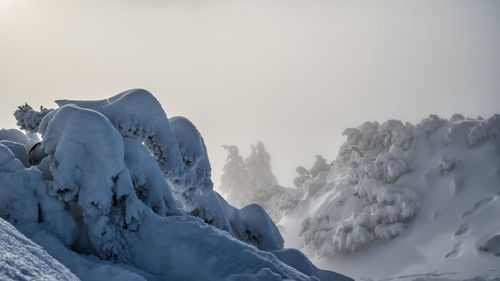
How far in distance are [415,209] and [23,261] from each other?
21764 mm

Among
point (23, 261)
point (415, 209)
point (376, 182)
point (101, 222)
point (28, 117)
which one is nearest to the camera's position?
point (23, 261)

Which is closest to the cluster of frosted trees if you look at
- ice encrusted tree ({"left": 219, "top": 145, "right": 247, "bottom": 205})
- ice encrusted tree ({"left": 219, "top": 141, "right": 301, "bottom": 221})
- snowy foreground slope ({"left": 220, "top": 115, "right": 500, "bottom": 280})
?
snowy foreground slope ({"left": 220, "top": 115, "right": 500, "bottom": 280})

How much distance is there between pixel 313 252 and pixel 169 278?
64.8ft

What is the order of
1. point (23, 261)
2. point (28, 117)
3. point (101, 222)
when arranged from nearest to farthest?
1. point (23, 261)
2. point (101, 222)
3. point (28, 117)

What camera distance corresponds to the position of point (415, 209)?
2148cm

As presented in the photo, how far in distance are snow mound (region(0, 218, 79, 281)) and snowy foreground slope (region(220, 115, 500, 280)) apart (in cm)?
1616

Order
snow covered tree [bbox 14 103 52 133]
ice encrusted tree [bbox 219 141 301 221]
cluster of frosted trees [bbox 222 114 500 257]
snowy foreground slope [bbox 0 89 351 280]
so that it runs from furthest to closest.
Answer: ice encrusted tree [bbox 219 141 301 221] < cluster of frosted trees [bbox 222 114 500 257] < snow covered tree [bbox 14 103 52 133] < snowy foreground slope [bbox 0 89 351 280]

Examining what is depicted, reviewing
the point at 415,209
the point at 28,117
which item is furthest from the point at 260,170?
the point at 28,117

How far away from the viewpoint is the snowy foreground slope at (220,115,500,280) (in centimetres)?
1781

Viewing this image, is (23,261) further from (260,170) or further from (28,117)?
(260,170)

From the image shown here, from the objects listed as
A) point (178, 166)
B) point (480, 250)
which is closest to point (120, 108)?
point (178, 166)

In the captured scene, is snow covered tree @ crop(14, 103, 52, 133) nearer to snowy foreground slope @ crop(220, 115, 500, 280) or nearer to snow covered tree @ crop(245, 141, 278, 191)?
snowy foreground slope @ crop(220, 115, 500, 280)

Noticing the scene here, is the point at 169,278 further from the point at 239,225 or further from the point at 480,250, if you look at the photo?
the point at 480,250

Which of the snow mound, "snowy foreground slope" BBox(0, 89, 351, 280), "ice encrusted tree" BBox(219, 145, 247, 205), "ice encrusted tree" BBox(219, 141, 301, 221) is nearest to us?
the snow mound
